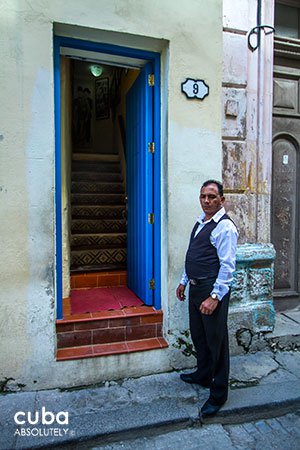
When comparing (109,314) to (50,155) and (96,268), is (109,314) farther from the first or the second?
(50,155)

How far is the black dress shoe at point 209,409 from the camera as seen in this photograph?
8.67 feet

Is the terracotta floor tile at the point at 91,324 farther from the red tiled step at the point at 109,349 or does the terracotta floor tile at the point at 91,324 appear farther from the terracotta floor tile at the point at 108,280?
the terracotta floor tile at the point at 108,280

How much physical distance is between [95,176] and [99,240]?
1673 mm

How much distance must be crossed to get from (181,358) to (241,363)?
595 millimetres

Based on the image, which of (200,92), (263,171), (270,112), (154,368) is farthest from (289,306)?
(200,92)

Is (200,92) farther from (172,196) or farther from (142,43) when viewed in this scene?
(172,196)

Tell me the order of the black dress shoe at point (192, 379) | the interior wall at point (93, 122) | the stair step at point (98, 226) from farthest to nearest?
1. the interior wall at point (93, 122)
2. the stair step at point (98, 226)
3. the black dress shoe at point (192, 379)

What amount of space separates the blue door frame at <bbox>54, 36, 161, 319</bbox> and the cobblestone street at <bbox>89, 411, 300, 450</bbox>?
1.15 meters

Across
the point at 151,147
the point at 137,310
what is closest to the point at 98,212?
the point at 151,147

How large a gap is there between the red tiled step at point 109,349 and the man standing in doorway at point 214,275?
26.4 inches

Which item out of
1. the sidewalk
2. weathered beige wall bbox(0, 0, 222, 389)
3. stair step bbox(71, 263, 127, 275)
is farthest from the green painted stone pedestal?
stair step bbox(71, 263, 127, 275)

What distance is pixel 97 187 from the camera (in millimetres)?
5996

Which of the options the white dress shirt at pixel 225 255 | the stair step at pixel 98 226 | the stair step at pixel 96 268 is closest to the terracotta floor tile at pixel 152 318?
the white dress shirt at pixel 225 255

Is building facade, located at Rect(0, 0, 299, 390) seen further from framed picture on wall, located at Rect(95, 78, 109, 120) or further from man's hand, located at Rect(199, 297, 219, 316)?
framed picture on wall, located at Rect(95, 78, 109, 120)
